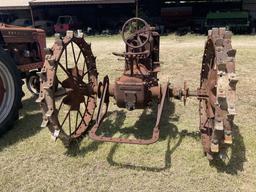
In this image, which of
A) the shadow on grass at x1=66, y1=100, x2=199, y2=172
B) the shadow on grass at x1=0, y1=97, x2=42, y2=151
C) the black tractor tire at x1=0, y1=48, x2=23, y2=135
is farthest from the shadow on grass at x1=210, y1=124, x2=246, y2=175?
the black tractor tire at x1=0, y1=48, x2=23, y2=135

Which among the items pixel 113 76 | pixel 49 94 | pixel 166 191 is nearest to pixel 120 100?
pixel 49 94

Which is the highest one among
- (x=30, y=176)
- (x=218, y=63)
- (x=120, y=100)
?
(x=218, y=63)

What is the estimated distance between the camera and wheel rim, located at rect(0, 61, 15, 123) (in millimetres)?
4891

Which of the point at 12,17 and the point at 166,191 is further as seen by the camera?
the point at 12,17

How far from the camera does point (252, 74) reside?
8.26 meters

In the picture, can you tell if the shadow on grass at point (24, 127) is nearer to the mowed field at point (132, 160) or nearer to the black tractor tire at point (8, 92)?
the mowed field at point (132, 160)

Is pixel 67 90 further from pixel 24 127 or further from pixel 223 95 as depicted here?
pixel 223 95

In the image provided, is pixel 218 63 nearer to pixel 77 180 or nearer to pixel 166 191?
pixel 166 191

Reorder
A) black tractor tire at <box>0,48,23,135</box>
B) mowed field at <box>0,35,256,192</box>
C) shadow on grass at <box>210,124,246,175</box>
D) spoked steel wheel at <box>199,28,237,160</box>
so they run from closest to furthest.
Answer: spoked steel wheel at <box>199,28,237,160</box> → mowed field at <box>0,35,256,192</box> → shadow on grass at <box>210,124,246,175</box> → black tractor tire at <box>0,48,23,135</box>

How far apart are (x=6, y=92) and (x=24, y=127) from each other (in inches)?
28.8

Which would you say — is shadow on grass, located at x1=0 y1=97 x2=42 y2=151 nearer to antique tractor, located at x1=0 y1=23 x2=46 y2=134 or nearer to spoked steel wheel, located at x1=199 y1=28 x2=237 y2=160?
antique tractor, located at x1=0 y1=23 x2=46 y2=134

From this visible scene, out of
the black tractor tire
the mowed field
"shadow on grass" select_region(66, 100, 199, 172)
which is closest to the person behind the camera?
the mowed field

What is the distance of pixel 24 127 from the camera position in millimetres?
5379

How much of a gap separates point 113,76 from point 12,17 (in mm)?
21146
